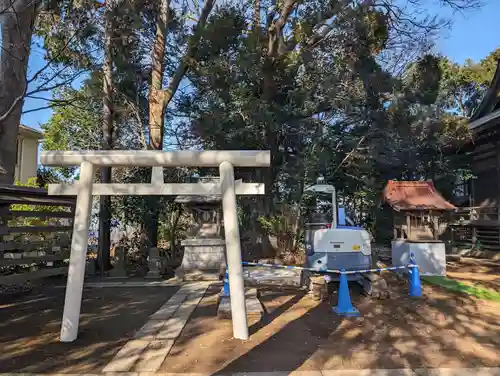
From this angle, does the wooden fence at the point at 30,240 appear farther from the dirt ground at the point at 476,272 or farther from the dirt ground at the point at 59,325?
the dirt ground at the point at 476,272

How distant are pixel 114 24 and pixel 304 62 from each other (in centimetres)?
573

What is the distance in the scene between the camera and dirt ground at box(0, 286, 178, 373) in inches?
160

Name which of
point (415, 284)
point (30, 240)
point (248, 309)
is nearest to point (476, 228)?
point (415, 284)

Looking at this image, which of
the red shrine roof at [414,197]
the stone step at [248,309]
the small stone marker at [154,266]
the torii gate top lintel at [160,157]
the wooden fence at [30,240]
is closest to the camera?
the torii gate top lintel at [160,157]

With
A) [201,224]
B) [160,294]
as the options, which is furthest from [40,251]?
[201,224]

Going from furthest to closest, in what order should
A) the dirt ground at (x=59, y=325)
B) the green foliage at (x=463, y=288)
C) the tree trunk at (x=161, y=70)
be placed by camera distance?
the tree trunk at (x=161, y=70) < the green foliage at (x=463, y=288) < the dirt ground at (x=59, y=325)

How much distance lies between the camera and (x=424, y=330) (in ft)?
17.1

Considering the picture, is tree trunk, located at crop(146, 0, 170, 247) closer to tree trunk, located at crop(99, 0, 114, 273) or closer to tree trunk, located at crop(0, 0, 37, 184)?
tree trunk, located at crop(99, 0, 114, 273)

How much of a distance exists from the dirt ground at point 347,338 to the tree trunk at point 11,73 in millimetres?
4371

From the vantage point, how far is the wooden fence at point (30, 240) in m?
7.41

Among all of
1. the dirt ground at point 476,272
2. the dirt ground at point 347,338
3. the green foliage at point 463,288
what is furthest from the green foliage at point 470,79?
the dirt ground at point 347,338

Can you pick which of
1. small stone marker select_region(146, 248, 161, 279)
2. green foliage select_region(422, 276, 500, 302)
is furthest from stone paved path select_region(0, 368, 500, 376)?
small stone marker select_region(146, 248, 161, 279)

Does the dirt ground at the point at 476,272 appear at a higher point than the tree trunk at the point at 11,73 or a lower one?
lower

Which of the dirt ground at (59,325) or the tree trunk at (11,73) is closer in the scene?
the dirt ground at (59,325)
